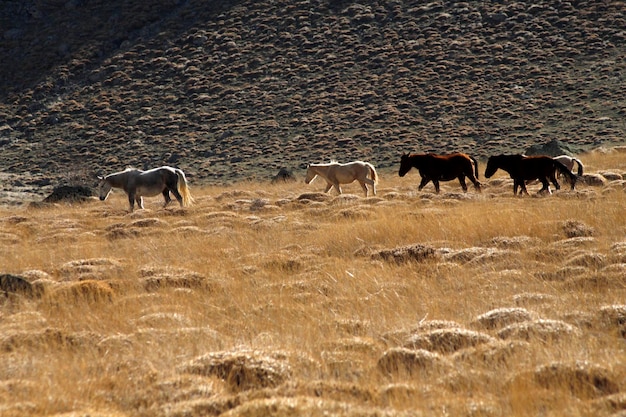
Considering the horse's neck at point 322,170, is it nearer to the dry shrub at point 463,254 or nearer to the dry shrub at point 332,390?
the dry shrub at point 463,254

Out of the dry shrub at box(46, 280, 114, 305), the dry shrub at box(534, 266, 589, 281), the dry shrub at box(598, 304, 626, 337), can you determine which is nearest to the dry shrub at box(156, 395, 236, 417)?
the dry shrub at box(598, 304, 626, 337)

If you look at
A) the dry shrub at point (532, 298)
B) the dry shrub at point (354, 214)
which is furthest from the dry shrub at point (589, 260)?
the dry shrub at point (354, 214)

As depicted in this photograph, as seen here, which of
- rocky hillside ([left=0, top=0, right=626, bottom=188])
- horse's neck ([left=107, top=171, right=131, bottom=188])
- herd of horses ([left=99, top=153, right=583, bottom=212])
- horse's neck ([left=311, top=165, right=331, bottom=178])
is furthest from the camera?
rocky hillside ([left=0, top=0, right=626, bottom=188])

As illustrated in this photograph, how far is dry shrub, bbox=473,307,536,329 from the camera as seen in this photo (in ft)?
23.3

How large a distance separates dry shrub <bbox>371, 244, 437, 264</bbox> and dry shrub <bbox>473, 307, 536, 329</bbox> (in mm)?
3624

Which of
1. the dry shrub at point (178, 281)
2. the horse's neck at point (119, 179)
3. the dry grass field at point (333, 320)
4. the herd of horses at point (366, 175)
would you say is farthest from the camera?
the horse's neck at point (119, 179)

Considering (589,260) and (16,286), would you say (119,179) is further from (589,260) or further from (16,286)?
Answer: (589,260)

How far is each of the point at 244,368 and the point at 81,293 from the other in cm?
407

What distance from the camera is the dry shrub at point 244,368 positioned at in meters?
5.74

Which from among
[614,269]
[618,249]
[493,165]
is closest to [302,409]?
[614,269]

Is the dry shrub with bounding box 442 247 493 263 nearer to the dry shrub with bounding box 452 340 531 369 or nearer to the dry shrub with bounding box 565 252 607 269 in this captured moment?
the dry shrub with bounding box 565 252 607 269

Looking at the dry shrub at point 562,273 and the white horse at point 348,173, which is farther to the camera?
the white horse at point 348,173

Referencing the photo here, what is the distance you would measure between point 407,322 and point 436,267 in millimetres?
2769

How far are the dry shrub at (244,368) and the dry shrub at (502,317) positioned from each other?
2.15 metres
